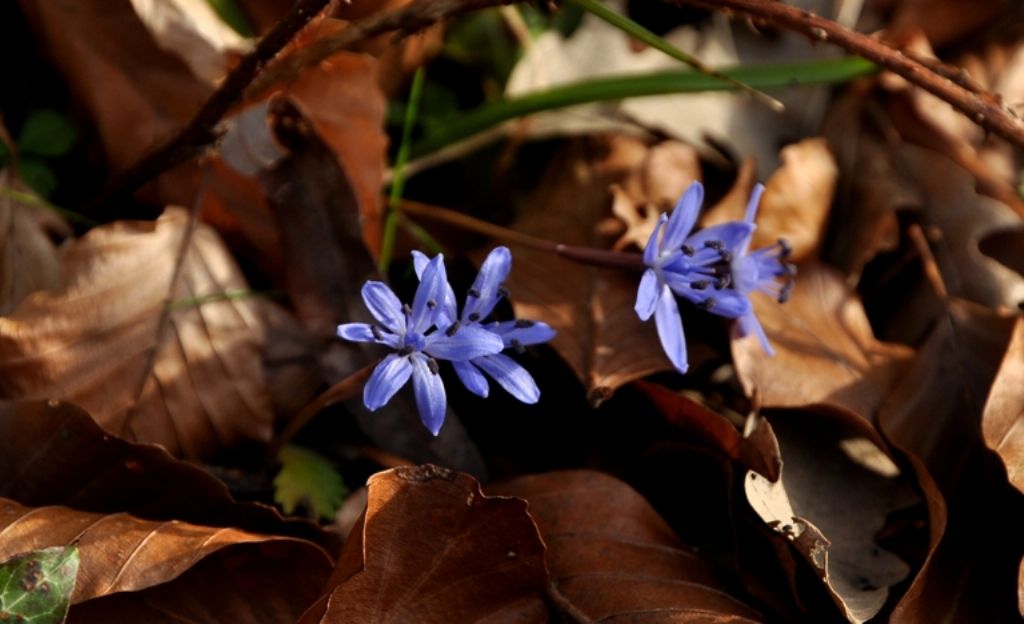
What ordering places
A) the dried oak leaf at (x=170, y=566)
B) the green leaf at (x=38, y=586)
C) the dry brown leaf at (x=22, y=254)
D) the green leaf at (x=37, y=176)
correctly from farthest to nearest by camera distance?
the green leaf at (x=37, y=176)
the dry brown leaf at (x=22, y=254)
the dried oak leaf at (x=170, y=566)
the green leaf at (x=38, y=586)

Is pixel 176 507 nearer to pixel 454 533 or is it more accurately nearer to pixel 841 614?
pixel 454 533

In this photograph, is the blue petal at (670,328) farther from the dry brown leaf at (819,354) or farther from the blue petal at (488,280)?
the blue petal at (488,280)

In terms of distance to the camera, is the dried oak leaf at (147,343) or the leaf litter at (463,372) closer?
the leaf litter at (463,372)

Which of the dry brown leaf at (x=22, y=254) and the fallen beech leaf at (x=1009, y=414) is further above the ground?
the fallen beech leaf at (x=1009, y=414)

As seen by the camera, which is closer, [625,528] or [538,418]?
[625,528]

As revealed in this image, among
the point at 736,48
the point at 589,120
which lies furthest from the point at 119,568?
the point at 736,48

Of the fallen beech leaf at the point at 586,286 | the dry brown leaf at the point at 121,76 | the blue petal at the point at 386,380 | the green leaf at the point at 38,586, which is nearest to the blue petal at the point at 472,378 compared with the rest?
the blue petal at the point at 386,380

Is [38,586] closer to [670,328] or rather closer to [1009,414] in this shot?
[670,328]
